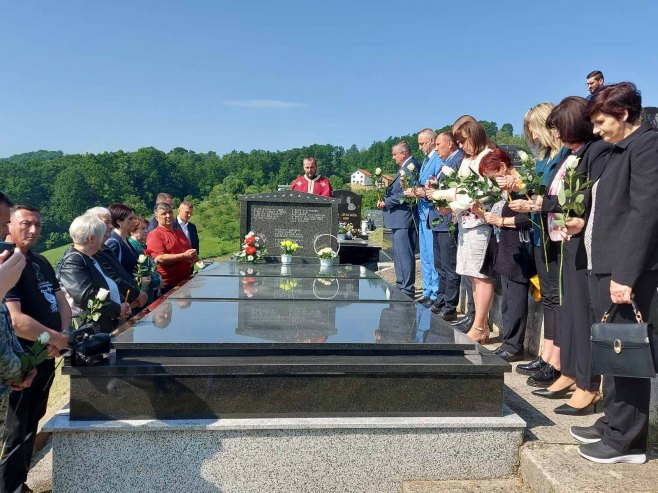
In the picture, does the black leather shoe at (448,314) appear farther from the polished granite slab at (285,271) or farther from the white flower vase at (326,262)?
the white flower vase at (326,262)

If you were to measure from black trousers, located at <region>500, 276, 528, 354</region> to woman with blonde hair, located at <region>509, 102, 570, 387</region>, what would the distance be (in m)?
0.36

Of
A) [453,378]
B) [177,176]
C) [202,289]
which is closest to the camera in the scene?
[453,378]

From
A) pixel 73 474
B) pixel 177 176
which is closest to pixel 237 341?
pixel 73 474

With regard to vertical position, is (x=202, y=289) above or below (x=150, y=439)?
above

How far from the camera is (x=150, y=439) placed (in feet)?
9.51

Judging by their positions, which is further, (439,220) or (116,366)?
(439,220)

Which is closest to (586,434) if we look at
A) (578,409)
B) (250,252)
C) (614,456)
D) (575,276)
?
(614,456)

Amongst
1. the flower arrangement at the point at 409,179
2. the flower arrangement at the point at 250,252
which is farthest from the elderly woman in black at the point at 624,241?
the flower arrangement at the point at 250,252

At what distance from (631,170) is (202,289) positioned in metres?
3.63

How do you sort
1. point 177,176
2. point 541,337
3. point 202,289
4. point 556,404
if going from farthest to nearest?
point 177,176 → point 202,289 → point 541,337 → point 556,404

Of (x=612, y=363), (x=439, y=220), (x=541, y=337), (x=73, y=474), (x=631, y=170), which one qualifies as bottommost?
(x=73, y=474)

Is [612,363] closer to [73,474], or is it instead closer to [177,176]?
[73,474]

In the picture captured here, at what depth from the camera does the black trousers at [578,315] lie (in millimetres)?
3439

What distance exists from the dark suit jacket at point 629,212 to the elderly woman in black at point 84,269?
3.04 metres
